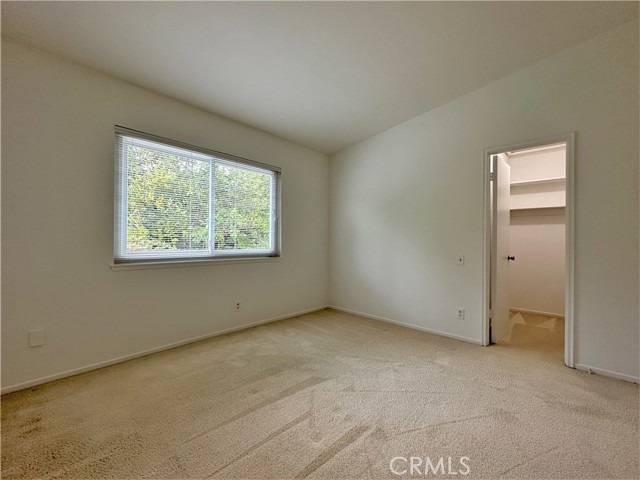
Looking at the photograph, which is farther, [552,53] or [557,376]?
[552,53]

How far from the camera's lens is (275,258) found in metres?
3.99

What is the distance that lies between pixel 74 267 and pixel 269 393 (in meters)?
1.88

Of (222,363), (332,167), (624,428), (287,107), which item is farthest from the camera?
(332,167)

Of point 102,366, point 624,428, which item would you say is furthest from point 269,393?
point 624,428

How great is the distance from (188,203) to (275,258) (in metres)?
1.35

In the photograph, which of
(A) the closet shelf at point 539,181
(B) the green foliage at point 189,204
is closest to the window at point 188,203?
(B) the green foliage at point 189,204

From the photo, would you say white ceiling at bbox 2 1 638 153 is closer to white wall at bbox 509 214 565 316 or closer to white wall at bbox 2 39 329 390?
white wall at bbox 2 39 329 390

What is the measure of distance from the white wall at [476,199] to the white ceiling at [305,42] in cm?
32

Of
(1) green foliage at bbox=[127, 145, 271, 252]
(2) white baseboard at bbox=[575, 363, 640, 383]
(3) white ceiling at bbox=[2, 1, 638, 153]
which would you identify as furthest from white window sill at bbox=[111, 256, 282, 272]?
(2) white baseboard at bbox=[575, 363, 640, 383]

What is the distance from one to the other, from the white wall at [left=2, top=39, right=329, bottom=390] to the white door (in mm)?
3094

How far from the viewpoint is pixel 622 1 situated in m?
2.14

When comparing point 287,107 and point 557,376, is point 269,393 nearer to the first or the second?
point 557,376

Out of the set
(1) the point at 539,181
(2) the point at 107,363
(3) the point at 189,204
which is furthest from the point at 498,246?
(2) the point at 107,363

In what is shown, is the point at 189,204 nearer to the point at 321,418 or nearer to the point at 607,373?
the point at 321,418
